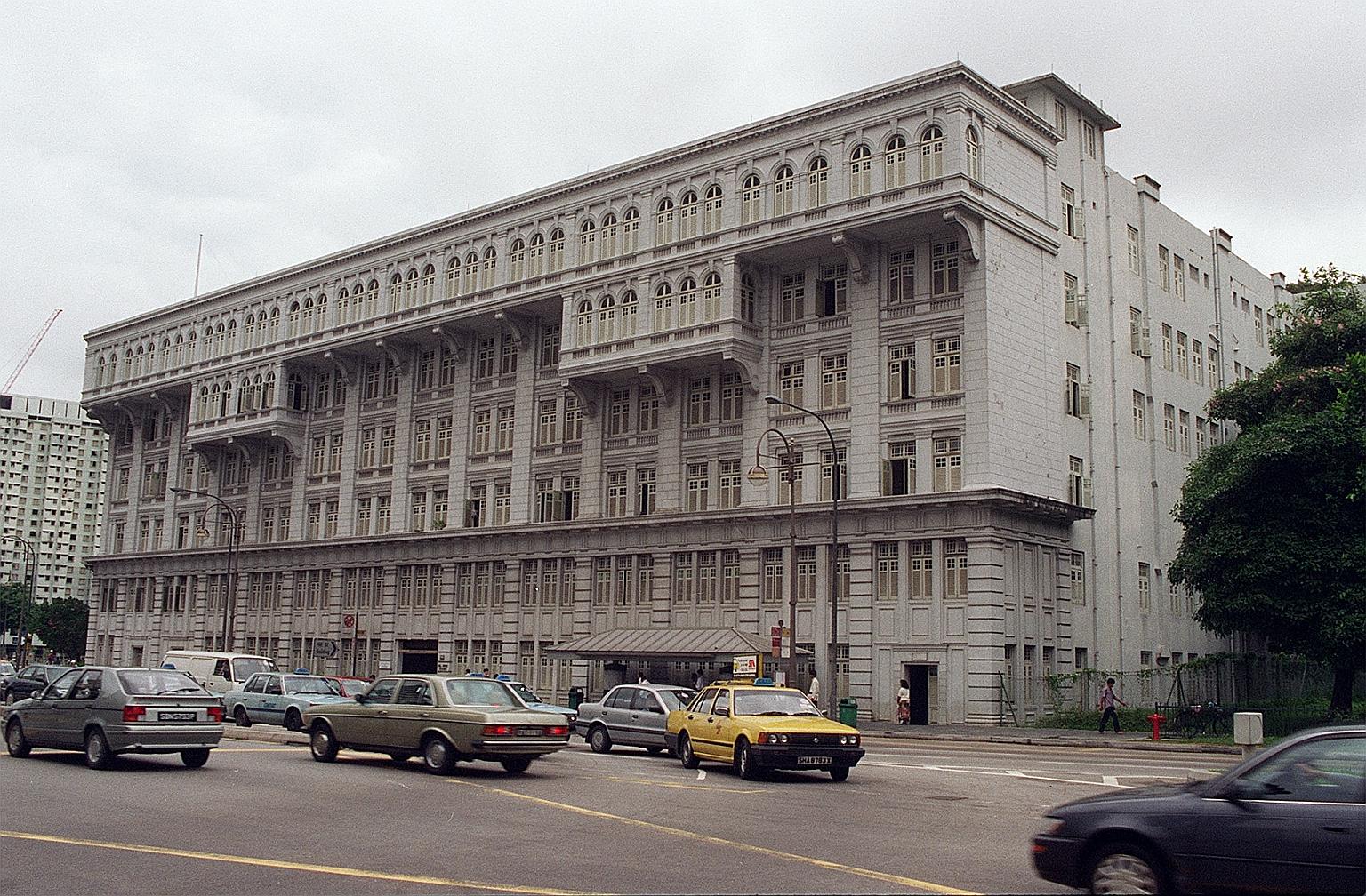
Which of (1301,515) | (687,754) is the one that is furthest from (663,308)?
(687,754)

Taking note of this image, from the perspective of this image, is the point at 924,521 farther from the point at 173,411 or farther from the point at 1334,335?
the point at 173,411

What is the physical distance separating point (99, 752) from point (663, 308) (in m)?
32.6

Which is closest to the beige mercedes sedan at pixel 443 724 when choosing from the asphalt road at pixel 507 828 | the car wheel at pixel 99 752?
the asphalt road at pixel 507 828

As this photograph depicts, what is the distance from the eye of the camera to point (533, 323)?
2243 inches

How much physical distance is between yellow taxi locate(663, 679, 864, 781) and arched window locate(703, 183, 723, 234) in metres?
28.2

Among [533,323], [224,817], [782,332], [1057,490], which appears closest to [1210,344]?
[1057,490]

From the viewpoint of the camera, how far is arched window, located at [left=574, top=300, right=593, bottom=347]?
52156mm

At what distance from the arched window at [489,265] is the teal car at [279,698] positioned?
2584 centimetres

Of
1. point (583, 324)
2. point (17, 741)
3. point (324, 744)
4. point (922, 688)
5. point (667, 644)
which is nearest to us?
point (17, 741)

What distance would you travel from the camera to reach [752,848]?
40.9 ft

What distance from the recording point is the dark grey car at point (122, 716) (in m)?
19.7

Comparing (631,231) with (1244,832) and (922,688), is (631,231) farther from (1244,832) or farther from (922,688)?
(1244,832)

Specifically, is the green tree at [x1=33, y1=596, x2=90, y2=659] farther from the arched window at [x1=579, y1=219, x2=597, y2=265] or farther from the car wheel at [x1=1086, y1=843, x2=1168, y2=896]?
the car wheel at [x1=1086, y1=843, x2=1168, y2=896]

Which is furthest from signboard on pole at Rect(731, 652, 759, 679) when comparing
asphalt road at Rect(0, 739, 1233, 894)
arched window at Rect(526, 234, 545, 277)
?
arched window at Rect(526, 234, 545, 277)
